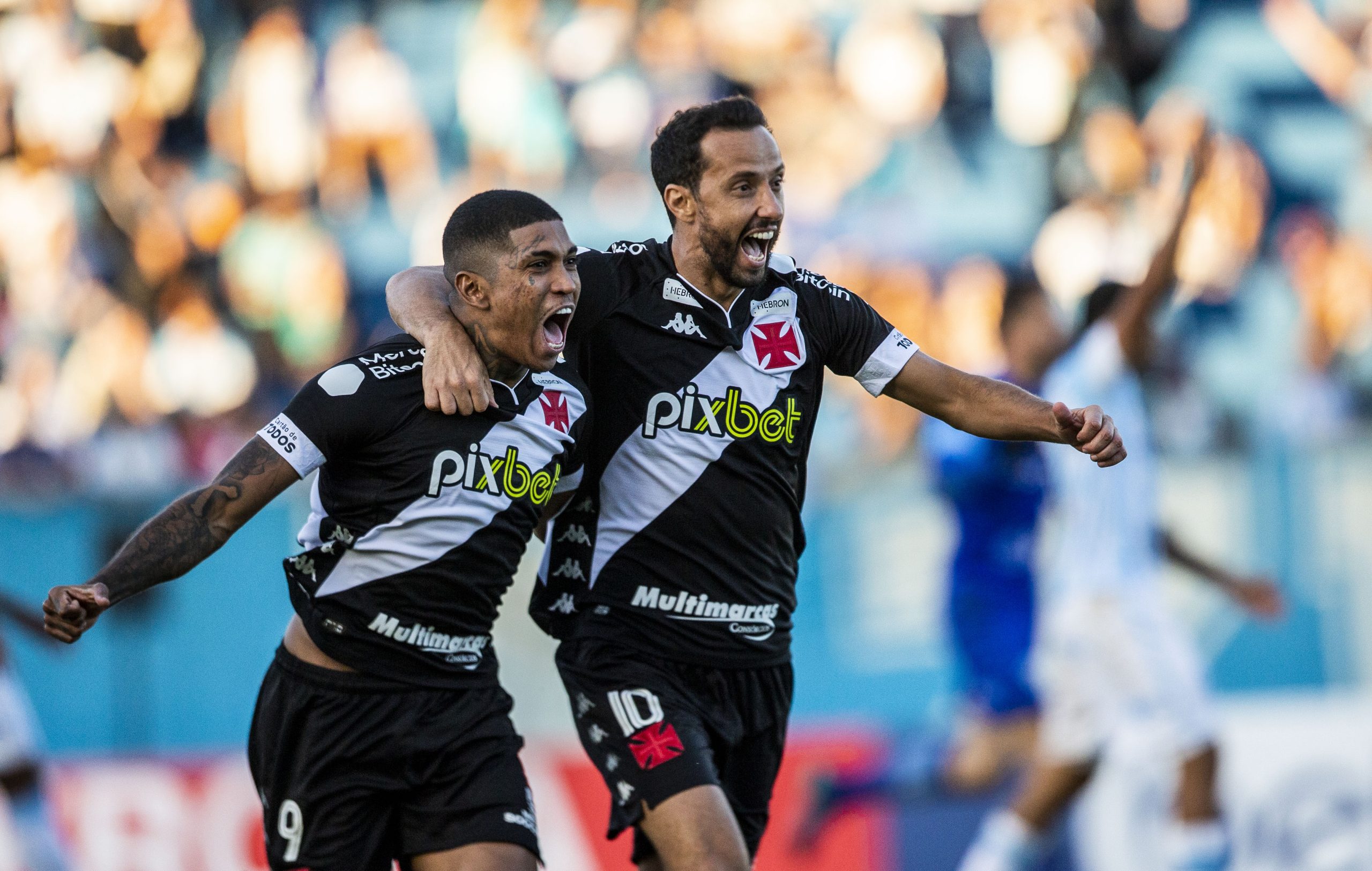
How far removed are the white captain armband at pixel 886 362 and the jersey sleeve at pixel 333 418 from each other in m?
1.38

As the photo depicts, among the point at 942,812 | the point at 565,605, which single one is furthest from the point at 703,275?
the point at 942,812

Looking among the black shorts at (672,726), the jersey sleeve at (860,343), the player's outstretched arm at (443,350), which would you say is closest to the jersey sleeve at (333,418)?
the player's outstretched arm at (443,350)

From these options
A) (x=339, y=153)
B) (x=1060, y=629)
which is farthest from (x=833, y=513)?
(x=339, y=153)

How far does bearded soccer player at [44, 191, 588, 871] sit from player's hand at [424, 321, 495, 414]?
0.06m

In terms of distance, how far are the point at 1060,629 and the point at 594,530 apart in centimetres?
345

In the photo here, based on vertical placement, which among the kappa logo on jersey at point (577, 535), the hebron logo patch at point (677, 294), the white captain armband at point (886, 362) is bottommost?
the kappa logo on jersey at point (577, 535)

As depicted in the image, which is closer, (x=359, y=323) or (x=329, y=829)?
(x=329, y=829)

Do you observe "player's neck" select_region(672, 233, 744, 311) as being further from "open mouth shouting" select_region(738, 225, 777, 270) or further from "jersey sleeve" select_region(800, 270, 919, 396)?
"jersey sleeve" select_region(800, 270, 919, 396)

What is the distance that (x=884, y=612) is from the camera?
920 centimetres

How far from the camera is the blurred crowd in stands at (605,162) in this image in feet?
45.9

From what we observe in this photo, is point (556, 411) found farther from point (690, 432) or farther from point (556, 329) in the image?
point (690, 432)

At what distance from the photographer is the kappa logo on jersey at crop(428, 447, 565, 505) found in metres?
4.45

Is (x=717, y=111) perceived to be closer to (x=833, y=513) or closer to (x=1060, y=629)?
(x=1060, y=629)

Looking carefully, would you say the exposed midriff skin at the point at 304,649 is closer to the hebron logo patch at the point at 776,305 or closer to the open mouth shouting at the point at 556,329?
the open mouth shouting at the point at 556,329
